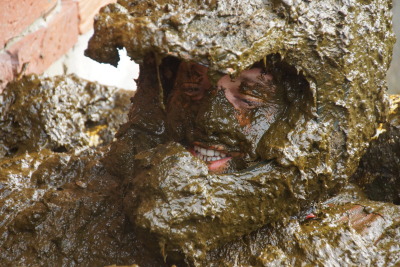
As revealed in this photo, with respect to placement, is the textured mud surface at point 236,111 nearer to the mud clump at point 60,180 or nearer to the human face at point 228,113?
the human face at point 228,113

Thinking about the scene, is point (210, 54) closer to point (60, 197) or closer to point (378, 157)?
point (60, 197)

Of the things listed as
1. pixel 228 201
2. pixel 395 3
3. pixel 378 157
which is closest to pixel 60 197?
pixel 228 201

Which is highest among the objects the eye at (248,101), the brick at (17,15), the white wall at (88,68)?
the eye at (248,101)

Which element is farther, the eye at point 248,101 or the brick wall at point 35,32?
the brick wall at point 35,32

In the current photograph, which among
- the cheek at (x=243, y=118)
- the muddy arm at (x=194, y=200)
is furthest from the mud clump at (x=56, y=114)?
the cheek at (x=243, y=118)

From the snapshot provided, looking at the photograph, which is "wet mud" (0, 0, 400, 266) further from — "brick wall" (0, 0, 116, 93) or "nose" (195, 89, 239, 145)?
"brick wall" (0, 0, 116, 93)

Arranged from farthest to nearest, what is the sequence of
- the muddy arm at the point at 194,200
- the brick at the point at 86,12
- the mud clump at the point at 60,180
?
the brick at the point at 86,12 < the mud clump at the point at 60,180 < the muddy arm at the point at 194,200
